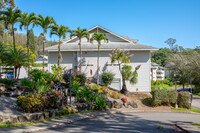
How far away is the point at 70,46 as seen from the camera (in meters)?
23.3

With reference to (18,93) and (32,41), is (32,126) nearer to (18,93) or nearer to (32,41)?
(18,93)

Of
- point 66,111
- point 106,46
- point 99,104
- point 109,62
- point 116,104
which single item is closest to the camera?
point 66,111

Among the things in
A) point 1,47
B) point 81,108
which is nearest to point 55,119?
point 81,108

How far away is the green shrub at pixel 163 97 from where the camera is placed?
→ 1639cm

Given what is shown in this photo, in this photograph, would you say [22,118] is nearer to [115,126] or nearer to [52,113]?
[52,113]

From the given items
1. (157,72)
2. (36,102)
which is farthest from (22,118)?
(157,72)

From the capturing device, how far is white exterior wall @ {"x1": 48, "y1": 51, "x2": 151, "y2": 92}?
21812 mm

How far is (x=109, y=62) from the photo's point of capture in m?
22.4

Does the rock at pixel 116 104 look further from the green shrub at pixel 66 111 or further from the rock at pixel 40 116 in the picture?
the rock at pixel 40 116

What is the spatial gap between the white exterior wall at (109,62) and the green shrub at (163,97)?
4958 mm

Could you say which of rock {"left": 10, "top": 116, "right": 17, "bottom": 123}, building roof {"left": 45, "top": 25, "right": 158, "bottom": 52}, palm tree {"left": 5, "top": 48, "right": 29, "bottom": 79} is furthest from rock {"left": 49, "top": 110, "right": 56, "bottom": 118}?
building roof {"left": 45, "top": 25, "right": 158, "bottom": 52}

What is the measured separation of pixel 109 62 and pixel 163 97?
8.52 meters

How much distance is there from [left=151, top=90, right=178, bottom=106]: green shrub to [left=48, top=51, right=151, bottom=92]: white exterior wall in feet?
16.3

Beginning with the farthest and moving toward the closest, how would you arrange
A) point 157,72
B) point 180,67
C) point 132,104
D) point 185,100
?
point 157,72, point 180,67, point 185,100, point 132,104
